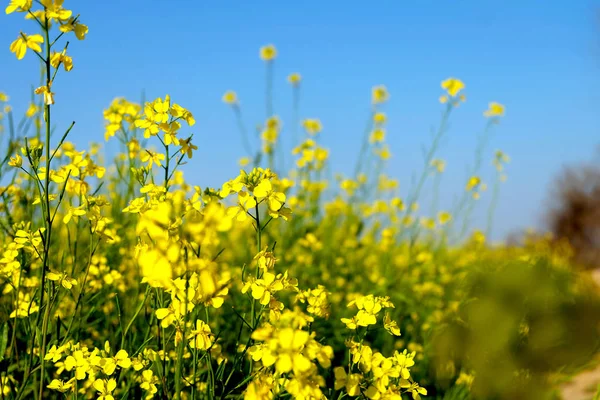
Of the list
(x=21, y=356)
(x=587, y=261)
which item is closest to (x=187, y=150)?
(x=21, y=356)

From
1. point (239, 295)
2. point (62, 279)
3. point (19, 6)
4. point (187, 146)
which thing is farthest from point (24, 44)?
point (239, 295)

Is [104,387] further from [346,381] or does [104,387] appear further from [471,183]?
[471,183]

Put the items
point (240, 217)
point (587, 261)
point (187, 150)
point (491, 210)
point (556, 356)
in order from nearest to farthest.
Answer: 1. point (240, 217)
2. point (187, 150)
3. point (556, 356)
4. point (491, 210)
5. point (587, 261)

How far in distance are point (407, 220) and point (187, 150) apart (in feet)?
13.3

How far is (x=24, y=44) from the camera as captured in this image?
130cm

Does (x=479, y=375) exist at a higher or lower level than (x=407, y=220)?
lower

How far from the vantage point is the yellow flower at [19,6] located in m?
1.27

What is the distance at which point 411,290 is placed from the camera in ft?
13.1

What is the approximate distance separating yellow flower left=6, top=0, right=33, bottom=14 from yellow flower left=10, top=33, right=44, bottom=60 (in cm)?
5

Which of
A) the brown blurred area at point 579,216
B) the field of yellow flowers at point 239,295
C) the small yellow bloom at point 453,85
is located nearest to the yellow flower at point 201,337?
the field of yellow flowers at point 239,295

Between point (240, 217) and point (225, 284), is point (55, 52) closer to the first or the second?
point (240, 217)

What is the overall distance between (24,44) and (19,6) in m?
0.08

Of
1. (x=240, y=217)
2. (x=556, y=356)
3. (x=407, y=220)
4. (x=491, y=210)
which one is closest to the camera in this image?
(x=240, y=217)

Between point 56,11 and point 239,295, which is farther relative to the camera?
point 239,295
